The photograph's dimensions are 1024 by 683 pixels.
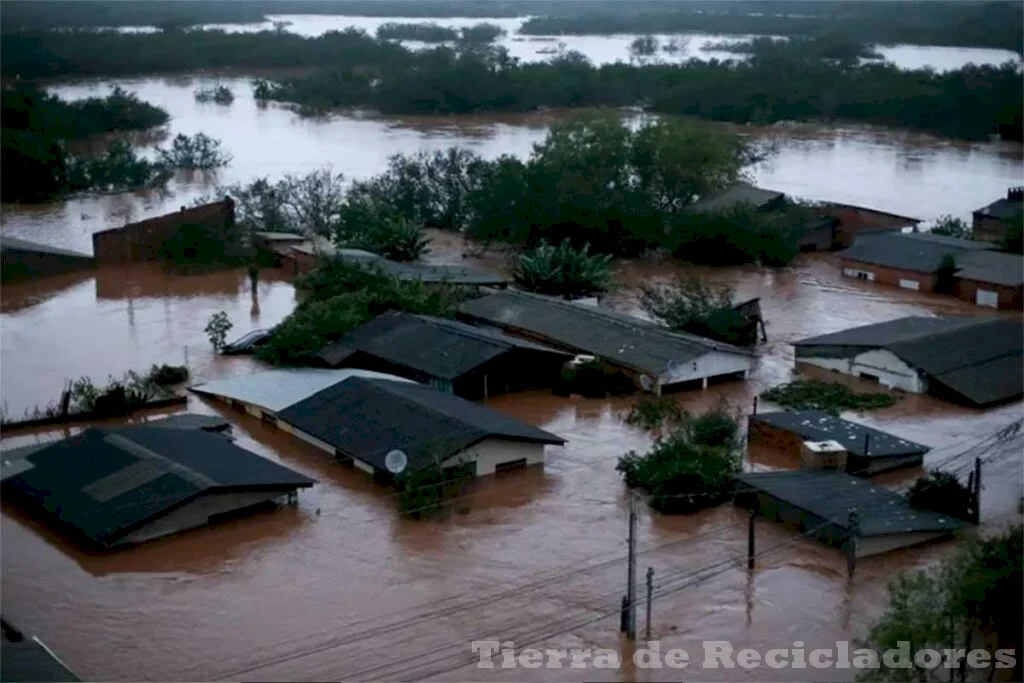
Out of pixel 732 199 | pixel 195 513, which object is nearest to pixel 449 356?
pixel 195 513

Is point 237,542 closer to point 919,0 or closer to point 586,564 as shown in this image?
point 586,564

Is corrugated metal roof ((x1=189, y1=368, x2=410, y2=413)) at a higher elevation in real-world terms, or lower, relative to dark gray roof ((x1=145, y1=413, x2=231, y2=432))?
higher

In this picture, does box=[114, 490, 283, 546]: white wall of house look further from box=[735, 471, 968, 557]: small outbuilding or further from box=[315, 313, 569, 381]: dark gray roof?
box=[735, 471, 968, 557]: small outbuilding

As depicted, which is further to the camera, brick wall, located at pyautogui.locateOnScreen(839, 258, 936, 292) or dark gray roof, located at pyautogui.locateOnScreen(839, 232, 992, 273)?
dark gray roof, located at pyautogui.locateOnScreen(839, 232, 992, 273)

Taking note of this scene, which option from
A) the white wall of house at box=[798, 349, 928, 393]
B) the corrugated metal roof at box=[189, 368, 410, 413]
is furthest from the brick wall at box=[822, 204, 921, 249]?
the corrugated metal roof at box=[189, 368, 410, 413]

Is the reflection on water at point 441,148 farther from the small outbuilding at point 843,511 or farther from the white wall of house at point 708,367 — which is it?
the small outbuilding at point 843,511

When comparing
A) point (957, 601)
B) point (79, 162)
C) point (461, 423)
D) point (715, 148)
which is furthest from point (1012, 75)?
point (957, 601)
